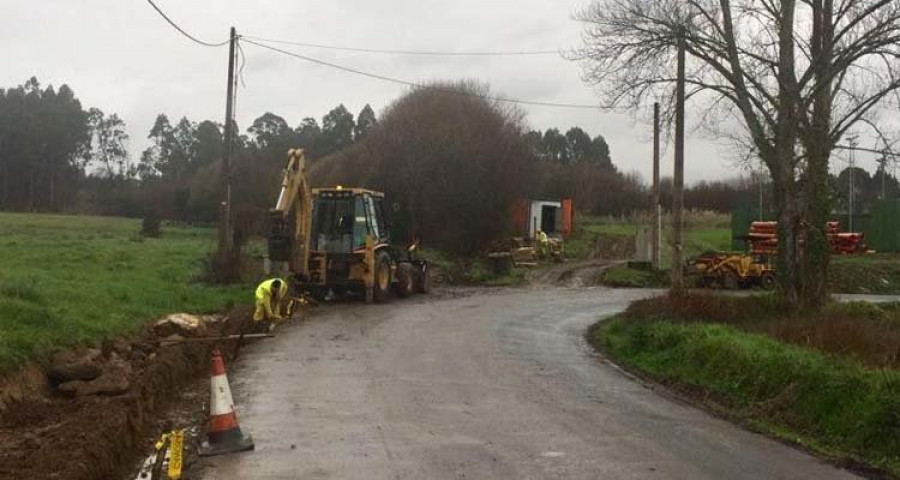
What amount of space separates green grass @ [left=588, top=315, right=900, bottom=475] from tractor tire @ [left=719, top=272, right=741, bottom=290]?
20815 millimetres

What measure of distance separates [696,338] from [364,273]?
13124 mm

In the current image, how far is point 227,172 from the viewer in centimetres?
2847

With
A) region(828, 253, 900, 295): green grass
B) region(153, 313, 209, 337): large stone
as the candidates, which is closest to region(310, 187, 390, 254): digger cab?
region(153, 313, 209, 337): large stone

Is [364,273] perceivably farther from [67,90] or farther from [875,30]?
[67,90]

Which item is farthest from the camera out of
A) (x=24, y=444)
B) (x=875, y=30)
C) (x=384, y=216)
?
(x=384, y=216)

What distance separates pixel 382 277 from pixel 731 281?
15.6 metres

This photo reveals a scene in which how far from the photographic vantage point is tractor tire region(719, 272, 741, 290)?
36.1 metres

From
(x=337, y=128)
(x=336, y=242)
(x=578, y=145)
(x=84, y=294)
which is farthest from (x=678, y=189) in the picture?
(x=578, y=145)

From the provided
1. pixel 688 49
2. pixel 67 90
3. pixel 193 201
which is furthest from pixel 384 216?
pixel 67 90

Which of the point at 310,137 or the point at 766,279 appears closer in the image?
the point at 766,279

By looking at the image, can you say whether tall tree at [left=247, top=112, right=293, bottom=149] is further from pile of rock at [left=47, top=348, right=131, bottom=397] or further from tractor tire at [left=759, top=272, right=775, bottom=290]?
pile of rock at [left=47, top=348, right=131, bottom=397]

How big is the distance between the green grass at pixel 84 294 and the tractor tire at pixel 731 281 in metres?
19.4

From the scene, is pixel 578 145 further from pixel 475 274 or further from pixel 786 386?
pixel 786 386

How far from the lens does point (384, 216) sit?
2817 centimetres
